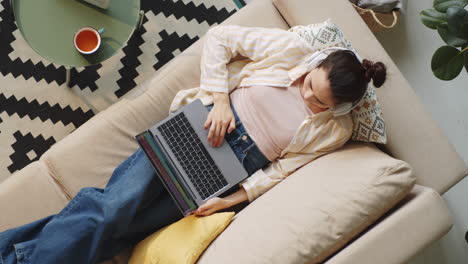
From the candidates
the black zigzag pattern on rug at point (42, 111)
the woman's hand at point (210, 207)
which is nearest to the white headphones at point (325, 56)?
the woman's hand at point (210, 207)

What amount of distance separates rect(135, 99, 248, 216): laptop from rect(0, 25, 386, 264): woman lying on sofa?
38mm

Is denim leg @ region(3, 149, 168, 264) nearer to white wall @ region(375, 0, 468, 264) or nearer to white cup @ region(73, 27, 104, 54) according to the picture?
white cup @ region(73, 27, 104, 54)

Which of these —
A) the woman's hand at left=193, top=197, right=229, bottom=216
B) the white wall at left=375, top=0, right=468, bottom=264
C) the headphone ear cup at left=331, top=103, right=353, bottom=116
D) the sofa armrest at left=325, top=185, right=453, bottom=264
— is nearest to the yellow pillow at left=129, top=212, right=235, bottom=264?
the woman's hand at left=193, top=197, right=229, bottom=216

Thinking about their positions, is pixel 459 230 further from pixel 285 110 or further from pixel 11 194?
pixel 11 194

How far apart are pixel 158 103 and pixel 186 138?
23 centimetres

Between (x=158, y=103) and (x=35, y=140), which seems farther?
(x=35, y=140)

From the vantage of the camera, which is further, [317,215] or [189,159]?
[189,159]

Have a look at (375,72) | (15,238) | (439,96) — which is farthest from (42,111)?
(439,96)

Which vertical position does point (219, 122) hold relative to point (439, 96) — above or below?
above

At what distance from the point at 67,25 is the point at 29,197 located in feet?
2.15

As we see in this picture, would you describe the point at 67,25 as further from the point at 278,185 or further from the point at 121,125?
the point at 278,185

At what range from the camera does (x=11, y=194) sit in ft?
4.50

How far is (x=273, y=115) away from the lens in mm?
1475

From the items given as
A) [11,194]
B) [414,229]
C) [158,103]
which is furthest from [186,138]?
[414,229]
